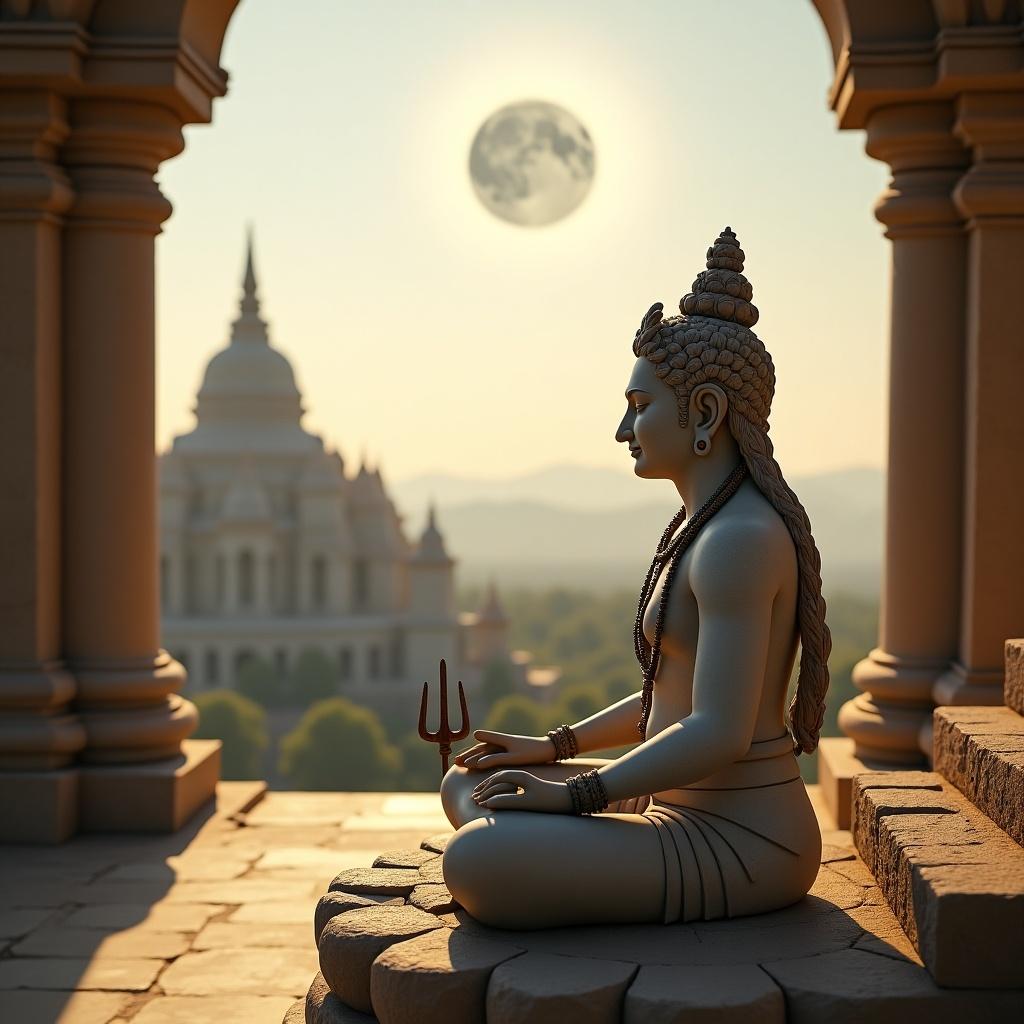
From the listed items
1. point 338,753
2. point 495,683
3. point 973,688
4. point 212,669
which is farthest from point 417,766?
point 973,688

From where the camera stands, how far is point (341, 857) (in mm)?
6480

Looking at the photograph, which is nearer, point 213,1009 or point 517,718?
point 213,1009

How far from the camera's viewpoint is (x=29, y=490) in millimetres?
6855

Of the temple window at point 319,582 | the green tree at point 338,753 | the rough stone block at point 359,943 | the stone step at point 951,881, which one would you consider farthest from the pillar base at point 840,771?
the temple window at point 319,582

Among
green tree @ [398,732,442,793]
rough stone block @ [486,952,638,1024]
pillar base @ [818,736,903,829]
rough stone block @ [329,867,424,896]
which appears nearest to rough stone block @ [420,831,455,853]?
rough stone block @ [329,867,424,896]

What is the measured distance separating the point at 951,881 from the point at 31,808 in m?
4.56

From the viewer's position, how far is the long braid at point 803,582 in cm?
391

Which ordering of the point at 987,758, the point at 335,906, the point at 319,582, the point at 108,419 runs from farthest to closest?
the point at 319,582
the point at 108,419
the point at 987,758
the point at 335,906

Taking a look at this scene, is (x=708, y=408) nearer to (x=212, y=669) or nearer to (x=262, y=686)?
(x=262, y=686)

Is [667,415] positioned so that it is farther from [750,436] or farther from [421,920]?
[421,920]

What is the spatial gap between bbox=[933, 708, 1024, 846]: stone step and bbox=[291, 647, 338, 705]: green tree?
164ft

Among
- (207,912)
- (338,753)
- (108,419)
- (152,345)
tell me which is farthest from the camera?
(338,753)

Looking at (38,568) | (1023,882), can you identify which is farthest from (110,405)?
(1023,882)

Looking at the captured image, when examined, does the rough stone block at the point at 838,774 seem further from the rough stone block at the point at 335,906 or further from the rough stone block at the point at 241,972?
the rough stone block at the point at 335,906
